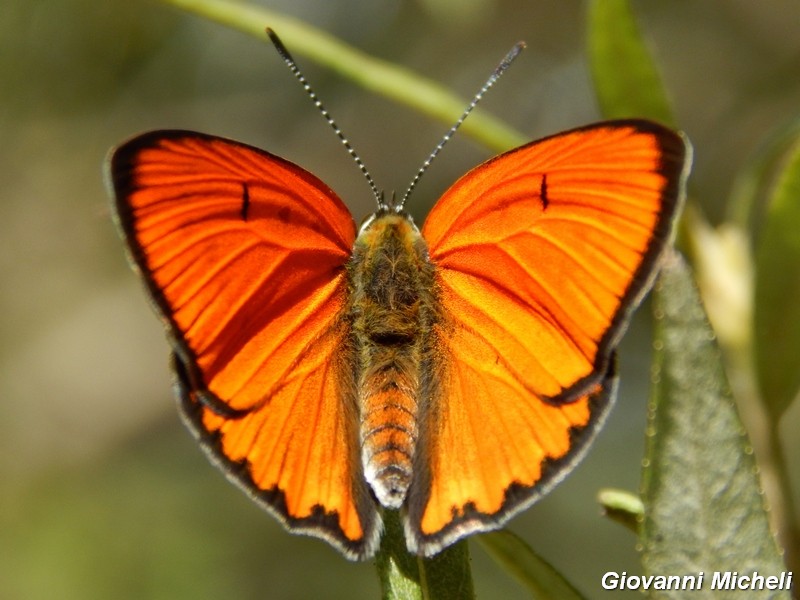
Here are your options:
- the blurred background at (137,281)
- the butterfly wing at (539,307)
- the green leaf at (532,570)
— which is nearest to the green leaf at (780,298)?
the butterfly wing at (539,307)

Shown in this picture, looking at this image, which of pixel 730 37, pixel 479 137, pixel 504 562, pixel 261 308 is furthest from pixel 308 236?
pixel 730 37

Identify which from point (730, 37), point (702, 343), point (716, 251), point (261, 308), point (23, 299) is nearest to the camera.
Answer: point (702, 343)

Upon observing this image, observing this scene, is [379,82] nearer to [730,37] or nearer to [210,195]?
[210,195]

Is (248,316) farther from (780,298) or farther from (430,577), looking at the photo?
(780,298)

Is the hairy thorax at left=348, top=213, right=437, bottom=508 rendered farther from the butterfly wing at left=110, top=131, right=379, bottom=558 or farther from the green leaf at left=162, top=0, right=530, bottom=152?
the green leaf at left=162, top=0, right=530, bottom=152

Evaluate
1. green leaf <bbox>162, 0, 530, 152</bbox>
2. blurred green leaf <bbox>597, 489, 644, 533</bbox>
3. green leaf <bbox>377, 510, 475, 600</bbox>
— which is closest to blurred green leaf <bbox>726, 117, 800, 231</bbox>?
green leaf <bbox>162, 0, 530, 152</bbox>

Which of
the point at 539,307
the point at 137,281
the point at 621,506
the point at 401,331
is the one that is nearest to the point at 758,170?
the point at 539,307
